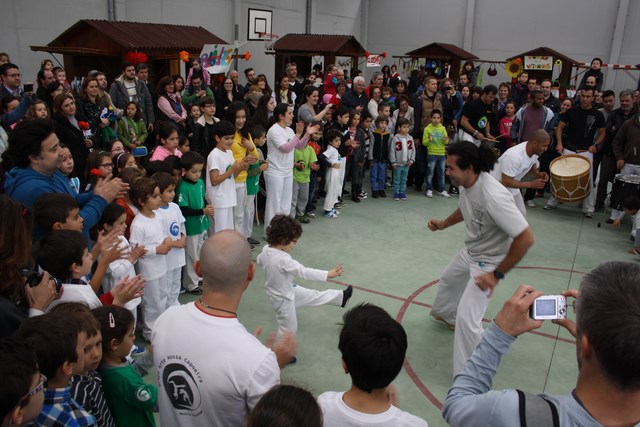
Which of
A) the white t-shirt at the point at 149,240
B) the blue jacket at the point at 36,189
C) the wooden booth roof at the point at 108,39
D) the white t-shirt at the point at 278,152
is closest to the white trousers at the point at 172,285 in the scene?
the white t-shirt at the point at 149,240

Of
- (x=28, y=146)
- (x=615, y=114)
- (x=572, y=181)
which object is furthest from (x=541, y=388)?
(x=615, y=114)

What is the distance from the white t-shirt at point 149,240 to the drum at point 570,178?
665 centimetres

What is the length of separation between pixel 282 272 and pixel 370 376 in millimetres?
2253

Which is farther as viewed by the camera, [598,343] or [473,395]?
[473,395]

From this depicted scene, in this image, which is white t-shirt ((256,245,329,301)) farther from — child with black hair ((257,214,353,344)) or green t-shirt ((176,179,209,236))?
green t-shirt ((176,179,209,236))

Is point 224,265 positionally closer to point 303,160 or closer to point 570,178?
point 303,160

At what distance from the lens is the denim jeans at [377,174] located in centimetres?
928

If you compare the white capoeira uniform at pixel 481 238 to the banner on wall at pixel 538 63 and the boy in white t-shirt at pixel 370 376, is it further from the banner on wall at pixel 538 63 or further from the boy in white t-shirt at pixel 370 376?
the banner on wall at pixel 538 63

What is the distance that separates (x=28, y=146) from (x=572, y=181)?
7.69 metres

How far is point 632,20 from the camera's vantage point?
16.8 metres

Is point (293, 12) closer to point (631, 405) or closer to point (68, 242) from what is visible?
point (68, 242)

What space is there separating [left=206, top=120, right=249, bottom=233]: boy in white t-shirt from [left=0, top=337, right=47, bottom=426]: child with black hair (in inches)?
158

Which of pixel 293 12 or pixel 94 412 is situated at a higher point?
pixel 293 12

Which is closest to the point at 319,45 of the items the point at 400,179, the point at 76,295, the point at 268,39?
the point at 268,39
